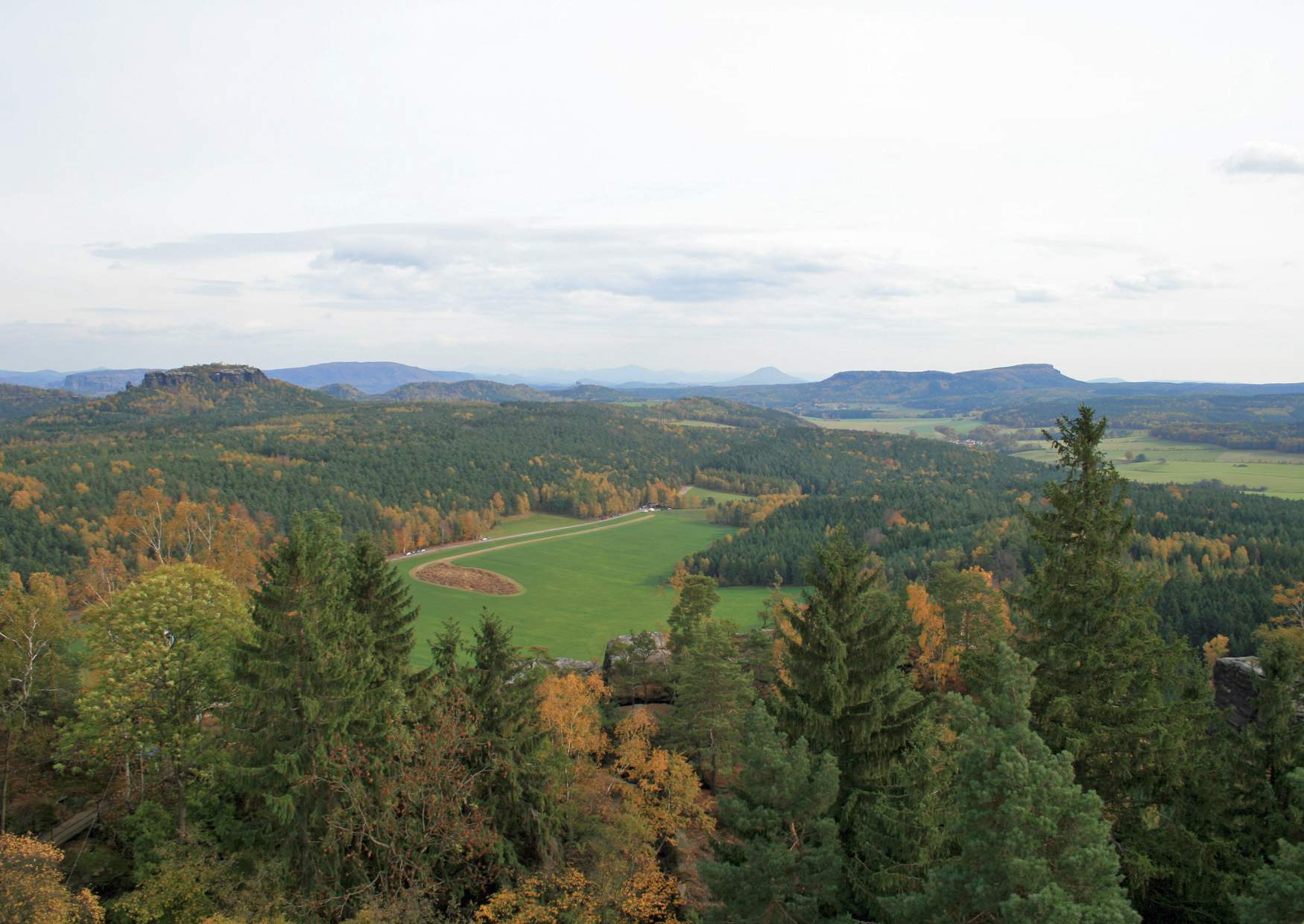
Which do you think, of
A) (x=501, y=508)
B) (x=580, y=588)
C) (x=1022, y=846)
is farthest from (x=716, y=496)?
(x=1022, y=846)

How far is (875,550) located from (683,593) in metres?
75.6

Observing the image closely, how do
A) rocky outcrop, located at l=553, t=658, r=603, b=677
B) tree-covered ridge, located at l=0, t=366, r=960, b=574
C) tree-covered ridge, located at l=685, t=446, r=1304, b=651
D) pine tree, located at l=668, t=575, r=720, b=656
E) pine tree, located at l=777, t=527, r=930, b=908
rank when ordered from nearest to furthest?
pine tree, located at l=777, t=527, r=930, b=908
pine tree, located at l=668, t=575, r=720, b=656
rocky outcrop, located at l=553, t=658, r=603, b=677
tree-covered ridge, located at l=685, t=446, r=1304, b=651
tree-covered ridge, located at l=0, t=366, r=960, b=574

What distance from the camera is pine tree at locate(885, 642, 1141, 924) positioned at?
12969 mm

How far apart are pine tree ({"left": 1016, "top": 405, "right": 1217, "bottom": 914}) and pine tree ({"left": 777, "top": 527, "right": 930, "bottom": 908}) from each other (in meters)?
4.02

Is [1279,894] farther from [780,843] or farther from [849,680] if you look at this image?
[849,680]

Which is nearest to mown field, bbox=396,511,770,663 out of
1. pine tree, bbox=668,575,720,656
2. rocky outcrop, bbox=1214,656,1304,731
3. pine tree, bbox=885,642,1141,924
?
pine tree, bbox=668,575,720,656

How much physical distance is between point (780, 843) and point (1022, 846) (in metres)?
6.86

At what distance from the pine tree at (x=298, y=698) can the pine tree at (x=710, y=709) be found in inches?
640

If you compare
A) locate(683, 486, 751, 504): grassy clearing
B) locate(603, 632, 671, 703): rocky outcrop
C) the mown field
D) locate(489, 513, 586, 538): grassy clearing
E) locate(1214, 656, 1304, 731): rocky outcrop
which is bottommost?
the mown field

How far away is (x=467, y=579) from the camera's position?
11038cm

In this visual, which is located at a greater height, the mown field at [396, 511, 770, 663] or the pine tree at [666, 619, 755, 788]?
the pine tree at [666, 619, 755, 788]

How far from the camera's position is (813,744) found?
23281 millimetres

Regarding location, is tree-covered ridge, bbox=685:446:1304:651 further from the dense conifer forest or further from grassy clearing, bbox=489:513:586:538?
grassy clearing, bbox=489:513:586:538

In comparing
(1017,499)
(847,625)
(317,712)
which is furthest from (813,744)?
(1017,499)
